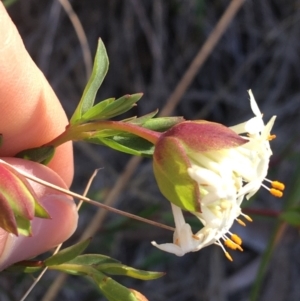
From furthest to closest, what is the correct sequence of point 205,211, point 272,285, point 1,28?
point 272,285, point 1,28, point 205,211

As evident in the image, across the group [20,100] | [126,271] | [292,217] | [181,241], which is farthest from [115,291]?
[292,217]

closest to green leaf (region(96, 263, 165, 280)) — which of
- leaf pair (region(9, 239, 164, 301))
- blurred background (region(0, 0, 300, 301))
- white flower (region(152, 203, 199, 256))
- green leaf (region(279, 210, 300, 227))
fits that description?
leaf pair (region(9, 239, 164, 301))

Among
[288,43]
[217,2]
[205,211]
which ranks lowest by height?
[288,43]

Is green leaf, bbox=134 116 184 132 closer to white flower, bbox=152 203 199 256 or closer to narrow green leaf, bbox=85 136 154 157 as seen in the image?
narrow green leaf, bbox=85 136 154 157

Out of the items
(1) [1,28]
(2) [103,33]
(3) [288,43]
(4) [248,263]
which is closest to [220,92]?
(3) [288,43]

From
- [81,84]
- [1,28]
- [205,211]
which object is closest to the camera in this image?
[205,211]

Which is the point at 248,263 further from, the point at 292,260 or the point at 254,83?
the point at 254,83
